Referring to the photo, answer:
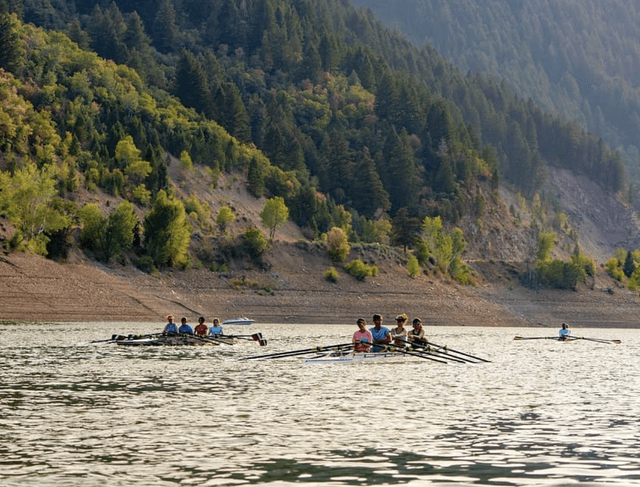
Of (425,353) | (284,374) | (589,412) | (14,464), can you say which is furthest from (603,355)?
(14,464)

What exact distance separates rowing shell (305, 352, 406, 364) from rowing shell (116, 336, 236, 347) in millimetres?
16840

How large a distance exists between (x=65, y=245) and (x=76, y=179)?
893 inches

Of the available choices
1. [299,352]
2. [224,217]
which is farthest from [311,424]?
[224,217]

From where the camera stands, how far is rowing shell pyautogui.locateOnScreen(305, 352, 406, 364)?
2296 inches

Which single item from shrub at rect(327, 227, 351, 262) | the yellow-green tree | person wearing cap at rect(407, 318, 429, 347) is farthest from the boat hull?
person wearing cap at rect(407, 318, 429, 347)

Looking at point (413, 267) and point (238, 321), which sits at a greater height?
point (413, 267)

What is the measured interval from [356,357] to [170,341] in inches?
798

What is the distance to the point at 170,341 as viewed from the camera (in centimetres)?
7562

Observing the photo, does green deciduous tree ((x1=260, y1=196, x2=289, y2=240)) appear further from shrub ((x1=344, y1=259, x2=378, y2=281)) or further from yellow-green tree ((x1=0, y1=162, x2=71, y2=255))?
yellow-green tree ((x1=0, y1=162, x2=71, y2=255))

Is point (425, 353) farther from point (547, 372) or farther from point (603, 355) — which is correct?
point (603, 355)

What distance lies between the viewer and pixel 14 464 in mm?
25203

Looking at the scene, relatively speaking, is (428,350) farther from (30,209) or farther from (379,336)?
(30,209)

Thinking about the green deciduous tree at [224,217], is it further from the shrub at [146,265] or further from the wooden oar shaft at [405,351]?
the wooden oar shaft at [405,351]

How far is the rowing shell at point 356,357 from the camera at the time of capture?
58312mm
